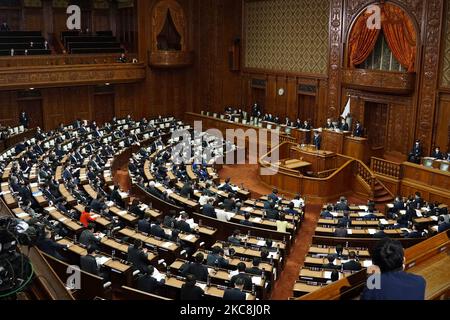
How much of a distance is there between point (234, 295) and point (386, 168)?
1002cm

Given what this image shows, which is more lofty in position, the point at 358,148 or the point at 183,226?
the point at 358,148

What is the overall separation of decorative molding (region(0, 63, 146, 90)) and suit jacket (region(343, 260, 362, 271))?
51.6 feet

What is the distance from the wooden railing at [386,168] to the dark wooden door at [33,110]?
14.7m

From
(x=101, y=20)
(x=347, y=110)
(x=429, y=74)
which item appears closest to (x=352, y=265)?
(x=429, y=74)

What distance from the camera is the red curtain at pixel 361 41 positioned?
17.4m

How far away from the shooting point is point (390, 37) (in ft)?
55.2

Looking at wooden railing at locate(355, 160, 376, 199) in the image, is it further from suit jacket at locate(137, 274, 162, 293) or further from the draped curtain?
suit jacket at locate(137, 274, 162, 293)

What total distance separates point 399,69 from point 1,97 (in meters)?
16.3

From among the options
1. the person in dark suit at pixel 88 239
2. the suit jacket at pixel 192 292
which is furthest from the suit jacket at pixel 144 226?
the suit jacket at pixel 192 292

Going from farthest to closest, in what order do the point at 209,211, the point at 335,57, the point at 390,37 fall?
the point at 335,57 < the point at 390,37 < the point at 209,211

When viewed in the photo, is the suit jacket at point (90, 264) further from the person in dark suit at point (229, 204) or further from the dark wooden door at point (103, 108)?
the dark wooden door at point (103, 108)

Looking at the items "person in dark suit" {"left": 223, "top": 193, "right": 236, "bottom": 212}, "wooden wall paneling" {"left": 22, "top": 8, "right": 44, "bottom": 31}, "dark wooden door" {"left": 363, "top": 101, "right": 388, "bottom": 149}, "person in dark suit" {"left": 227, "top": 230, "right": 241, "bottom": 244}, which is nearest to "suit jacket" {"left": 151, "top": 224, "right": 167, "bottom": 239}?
"person in dark suit" {"left": 227, "top": 230, "right": 241, "bottom": 244}

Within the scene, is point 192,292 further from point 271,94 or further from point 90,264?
point 271,94
